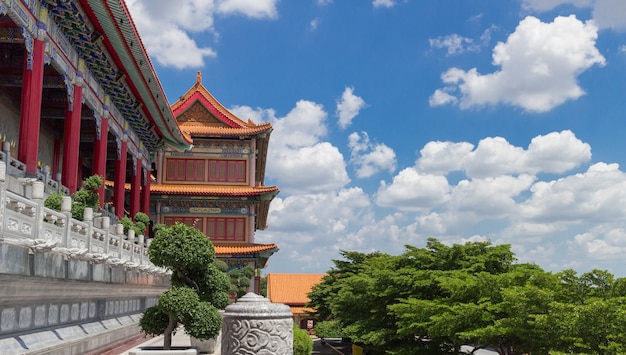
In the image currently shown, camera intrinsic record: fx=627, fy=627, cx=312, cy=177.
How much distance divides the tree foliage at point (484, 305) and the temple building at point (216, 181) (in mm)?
10450

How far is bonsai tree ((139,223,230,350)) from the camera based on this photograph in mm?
13766

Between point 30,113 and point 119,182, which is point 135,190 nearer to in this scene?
point 119,182

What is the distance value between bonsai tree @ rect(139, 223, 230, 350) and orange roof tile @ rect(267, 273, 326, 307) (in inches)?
1605

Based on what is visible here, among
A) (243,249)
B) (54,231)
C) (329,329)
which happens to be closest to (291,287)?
(329,329)

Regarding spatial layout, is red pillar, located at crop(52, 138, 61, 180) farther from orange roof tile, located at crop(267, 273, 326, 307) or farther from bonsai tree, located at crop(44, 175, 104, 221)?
orange roof tile, located at crop(267, 273, 326, 307)

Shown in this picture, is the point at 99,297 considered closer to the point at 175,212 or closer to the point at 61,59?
the point at 61,59

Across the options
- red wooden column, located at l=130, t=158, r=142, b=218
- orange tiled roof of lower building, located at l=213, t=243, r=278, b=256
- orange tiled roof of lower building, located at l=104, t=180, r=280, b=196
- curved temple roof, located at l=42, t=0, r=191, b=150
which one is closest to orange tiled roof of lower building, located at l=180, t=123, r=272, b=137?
orange tiled roof of lower building, located at l=104, t=180, r=280, b=196

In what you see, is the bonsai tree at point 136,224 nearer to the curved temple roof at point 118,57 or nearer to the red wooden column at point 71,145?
the red wooden column at point 71,145

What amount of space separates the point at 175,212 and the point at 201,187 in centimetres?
224

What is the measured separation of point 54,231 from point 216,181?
28.3 metres

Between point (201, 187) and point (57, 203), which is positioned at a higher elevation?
point (201, 187)

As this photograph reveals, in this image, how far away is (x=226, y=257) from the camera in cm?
3744

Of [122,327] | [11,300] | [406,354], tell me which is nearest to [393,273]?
[406,354]

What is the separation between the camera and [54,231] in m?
11.6
